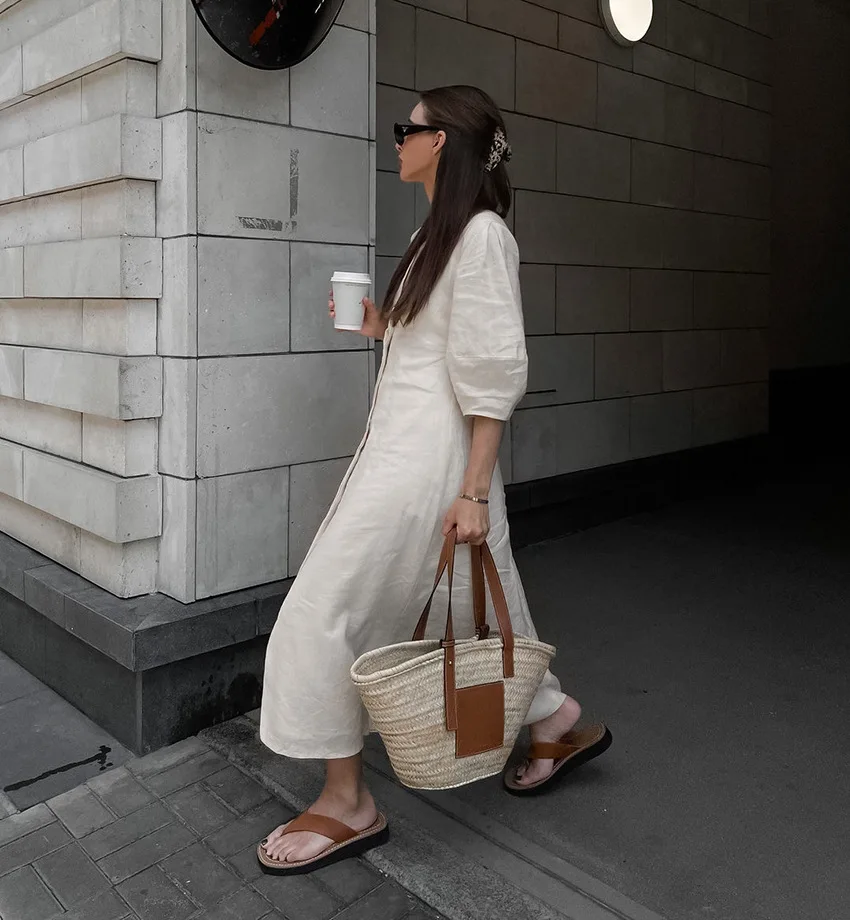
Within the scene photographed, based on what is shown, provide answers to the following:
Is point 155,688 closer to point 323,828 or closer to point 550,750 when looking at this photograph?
point 323,828

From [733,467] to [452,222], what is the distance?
608 cm

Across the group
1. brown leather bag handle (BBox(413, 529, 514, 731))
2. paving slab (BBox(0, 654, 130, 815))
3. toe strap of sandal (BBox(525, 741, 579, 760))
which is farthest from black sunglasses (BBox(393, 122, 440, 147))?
paving slab (BBox(0, 654, 130, 815))

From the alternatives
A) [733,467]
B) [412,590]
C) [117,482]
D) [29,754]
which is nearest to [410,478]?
[412,590]

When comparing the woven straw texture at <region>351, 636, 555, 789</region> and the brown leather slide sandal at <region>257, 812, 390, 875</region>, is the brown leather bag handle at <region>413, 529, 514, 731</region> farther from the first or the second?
the brown leather slide sandal at <region>257, 812, 390, 875</region>

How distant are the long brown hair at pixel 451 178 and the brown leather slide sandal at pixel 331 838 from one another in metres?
1.53

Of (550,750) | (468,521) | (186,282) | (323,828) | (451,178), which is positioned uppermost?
(451,178)

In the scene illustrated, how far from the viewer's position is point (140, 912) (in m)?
2.69

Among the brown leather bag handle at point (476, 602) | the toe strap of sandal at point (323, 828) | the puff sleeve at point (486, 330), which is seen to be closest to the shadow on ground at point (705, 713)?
the toe strap of sandal at point (323, 828)

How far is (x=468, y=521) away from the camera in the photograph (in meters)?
2.78

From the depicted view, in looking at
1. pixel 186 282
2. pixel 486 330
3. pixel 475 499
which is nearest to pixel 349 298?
pixel 486 330

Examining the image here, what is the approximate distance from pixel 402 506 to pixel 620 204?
480 centimetres

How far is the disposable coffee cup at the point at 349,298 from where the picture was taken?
9.44 ft

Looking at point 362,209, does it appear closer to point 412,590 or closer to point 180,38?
point 180,38

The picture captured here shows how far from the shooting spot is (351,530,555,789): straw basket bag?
257 centimetres
